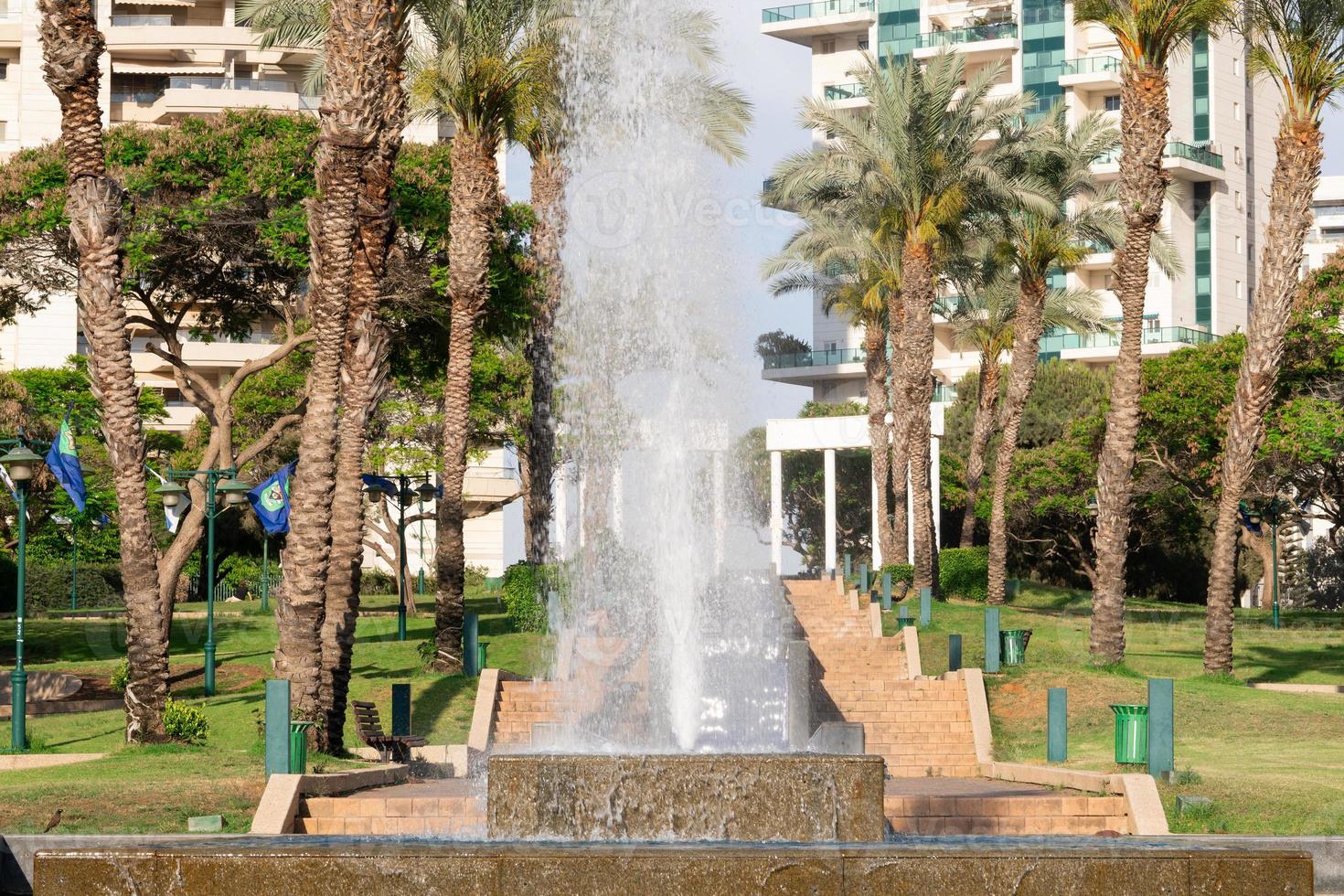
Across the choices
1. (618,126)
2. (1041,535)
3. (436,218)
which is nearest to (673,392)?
(618,126)

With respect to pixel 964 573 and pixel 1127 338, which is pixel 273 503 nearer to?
pixel 1127 338

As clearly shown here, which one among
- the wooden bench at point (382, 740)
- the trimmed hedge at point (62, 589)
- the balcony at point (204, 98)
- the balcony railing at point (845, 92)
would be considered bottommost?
the trimmed hedge at point (62, 589)

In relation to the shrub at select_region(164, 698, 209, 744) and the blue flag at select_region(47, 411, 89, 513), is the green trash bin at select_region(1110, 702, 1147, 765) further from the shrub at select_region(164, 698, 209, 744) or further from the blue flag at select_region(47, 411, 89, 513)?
the blue flag at select_region(47, 411, 89, 513)

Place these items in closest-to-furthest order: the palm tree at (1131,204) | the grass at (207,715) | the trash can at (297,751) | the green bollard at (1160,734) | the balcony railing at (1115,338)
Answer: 1. the grass at (207,715)
2. the trash can at (297,751)
3. the green bollard at (1160,734)
4. the palm tree at (1131,204)
5. the balcony railing at (1115,338)

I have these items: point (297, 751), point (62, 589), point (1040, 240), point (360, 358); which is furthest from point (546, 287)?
point (62, 589)

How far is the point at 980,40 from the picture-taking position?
259ft

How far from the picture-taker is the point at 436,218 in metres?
33.9

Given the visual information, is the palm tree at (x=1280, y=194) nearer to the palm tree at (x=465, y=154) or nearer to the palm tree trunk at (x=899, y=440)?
the palm tree at (x=465, y=154)

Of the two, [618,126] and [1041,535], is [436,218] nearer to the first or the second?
[618,126]

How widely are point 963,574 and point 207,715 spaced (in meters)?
28.0

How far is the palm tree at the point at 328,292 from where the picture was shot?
1938 cm

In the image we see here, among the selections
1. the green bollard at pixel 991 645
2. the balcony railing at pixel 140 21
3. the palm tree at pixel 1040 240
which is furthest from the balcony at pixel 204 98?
the green bollard at pixel 991 645

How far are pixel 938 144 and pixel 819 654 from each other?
16423 mm

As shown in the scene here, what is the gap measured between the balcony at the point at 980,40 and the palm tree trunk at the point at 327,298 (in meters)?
61.0
